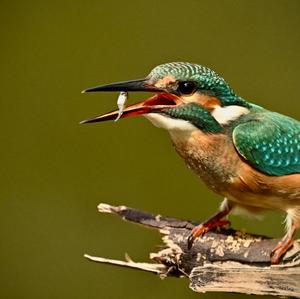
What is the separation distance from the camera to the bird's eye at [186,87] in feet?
5.50

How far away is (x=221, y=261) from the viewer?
181cm

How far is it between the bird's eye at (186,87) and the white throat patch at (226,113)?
0.27ft

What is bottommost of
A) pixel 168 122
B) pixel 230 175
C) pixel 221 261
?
pixel 221 261

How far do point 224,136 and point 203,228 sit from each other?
0.26 metres

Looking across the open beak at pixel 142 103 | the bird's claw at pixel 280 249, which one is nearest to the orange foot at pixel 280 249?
the bird's claw at pixel 280 249

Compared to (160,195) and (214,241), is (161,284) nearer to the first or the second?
(160,195)

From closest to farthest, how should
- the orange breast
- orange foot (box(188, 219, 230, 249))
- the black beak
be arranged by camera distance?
the black beak < the orange breast < orange foot (box(188, 219, 230, 249))

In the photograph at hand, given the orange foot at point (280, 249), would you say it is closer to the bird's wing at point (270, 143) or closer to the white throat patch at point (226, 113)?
Result: the bird's wing at point (270, 143)

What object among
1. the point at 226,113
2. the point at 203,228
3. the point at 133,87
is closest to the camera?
the point at 133,87

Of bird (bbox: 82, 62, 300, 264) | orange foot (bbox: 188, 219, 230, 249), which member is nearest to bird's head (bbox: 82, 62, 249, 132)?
bird (bbox: 82, 62, 300, 264)

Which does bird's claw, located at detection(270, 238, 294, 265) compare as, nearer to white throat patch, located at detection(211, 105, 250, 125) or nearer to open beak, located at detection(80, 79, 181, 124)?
white throat patch, located at detection(211, 105, 250, 125)

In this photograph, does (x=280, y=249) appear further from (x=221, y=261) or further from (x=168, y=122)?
(x=168, y=122)

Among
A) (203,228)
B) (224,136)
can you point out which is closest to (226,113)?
(224,136)

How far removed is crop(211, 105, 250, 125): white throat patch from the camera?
1.75 m
